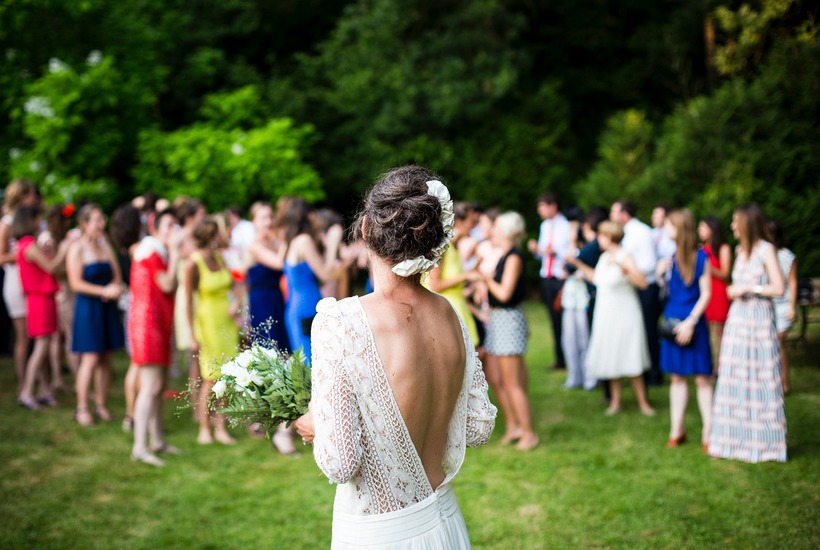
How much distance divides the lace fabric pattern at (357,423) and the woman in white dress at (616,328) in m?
5.37

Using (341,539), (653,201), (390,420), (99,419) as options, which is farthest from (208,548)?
(653,201)

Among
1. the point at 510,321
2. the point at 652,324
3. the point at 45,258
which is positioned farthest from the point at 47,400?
the point at 652,324

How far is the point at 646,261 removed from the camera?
881cm

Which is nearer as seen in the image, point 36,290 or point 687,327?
point 687,327

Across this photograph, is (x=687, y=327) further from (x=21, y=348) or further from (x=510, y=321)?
(x=21, y=348)

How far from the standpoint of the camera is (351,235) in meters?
2.69

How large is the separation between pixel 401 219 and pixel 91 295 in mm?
6068

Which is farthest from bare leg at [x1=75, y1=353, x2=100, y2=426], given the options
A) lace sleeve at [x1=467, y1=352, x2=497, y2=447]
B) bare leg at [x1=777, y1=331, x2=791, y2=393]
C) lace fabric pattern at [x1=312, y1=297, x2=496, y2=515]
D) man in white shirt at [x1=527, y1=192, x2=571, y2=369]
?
bare leg at [x1=777, y1=331, x2=791, y2=393]

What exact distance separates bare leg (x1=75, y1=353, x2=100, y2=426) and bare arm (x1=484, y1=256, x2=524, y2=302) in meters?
4.01

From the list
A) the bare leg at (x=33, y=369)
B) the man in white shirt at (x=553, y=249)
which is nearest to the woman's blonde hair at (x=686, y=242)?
the man in white shirt at (x=553, y=249)

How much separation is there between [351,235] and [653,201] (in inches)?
566

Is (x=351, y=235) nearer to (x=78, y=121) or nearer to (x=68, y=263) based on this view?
(x=68, y=263)

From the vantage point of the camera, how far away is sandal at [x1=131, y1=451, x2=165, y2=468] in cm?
642

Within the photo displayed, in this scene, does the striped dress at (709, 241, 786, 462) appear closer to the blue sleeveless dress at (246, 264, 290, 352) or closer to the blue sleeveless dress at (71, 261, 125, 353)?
the blue sleeveless dress at (246, 264, 290, 352)
